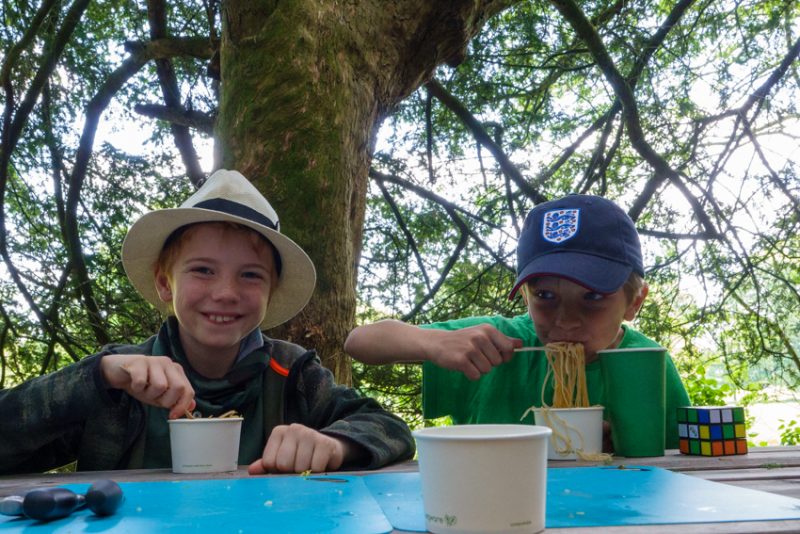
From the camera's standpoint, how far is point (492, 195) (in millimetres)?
6164

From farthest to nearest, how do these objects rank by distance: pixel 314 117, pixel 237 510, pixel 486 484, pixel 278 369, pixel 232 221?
pixel 314 117 < pixel 278 369 < pixel 232 221 < pixel 237 510 < pixel 486 484

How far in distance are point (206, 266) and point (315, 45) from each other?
1.53m

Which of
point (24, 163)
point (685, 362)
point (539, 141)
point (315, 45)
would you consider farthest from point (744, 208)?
point (24, 163)

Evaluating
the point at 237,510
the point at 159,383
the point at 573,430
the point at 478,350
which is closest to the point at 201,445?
the point at 159,383

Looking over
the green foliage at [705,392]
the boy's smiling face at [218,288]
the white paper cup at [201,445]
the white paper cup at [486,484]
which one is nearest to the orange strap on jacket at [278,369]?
the boy's smiling face at [218,288]

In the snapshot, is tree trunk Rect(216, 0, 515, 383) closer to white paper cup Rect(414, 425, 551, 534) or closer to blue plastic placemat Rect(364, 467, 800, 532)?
blue plastic placemat Rect(364, 467, 800, 532)

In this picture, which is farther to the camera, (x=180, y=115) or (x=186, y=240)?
(x=180, y=115)

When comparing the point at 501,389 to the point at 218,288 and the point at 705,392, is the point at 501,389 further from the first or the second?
the point at 705,392

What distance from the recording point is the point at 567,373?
2127mm

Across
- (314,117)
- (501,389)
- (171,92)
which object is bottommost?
(501,389)

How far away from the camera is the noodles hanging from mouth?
209 cm

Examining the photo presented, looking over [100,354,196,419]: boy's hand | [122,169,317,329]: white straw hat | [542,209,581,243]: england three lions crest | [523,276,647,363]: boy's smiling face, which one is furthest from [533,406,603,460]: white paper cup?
[122,169,317,329]: white straw hat

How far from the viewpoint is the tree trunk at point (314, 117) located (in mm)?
3311

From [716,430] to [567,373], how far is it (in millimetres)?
399
